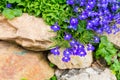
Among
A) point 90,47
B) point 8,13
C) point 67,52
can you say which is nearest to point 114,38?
point 90,47

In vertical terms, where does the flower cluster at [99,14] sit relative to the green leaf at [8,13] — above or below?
above

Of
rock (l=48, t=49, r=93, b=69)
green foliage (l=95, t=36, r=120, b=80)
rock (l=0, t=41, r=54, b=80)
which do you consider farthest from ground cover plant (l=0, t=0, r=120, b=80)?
rock (l=0, t=41, r=54, b=80)

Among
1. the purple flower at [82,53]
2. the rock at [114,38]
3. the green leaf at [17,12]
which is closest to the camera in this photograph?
the purple flower at [82,53]

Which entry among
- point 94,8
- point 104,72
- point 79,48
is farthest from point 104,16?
point 104,72

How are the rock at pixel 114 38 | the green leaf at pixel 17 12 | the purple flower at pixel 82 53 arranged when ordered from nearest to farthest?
the purple flower at pixel 82 53, the green leaf at pixel 17 12, the rock at pixel 114 38

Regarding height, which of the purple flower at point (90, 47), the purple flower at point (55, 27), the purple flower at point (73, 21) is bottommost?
the purple flower at point (90, 47)

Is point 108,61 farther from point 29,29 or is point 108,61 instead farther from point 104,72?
point 29,29

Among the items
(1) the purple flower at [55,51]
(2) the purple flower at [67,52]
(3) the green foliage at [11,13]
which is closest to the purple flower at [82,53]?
(2) the purple flower at [67,52]

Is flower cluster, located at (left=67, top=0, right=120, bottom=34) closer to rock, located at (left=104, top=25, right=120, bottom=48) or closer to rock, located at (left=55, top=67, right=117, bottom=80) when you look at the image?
rock, located at (left=104, top=25, right=120, bottom=48)

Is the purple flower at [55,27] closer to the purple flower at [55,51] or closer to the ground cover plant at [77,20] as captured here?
the ground cover plant at [77,20]
